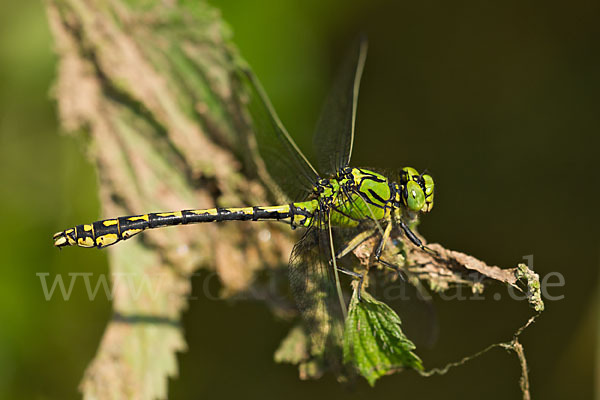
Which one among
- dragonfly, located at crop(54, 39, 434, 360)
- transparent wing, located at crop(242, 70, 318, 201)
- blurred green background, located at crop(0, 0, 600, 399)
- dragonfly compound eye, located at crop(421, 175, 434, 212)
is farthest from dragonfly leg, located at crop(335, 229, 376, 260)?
blurred green background, located at crop(0, 0, 600, 399)

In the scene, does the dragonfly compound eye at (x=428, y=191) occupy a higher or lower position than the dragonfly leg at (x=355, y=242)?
higher

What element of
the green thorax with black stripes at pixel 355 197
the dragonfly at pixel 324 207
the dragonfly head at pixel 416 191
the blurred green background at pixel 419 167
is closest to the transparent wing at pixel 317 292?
the dragonfly at pixel 324 207

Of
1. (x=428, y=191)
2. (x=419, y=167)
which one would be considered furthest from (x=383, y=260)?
(x=419, y=167)

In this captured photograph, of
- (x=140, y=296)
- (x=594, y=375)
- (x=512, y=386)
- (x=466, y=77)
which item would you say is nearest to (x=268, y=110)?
(x=140, y=296)

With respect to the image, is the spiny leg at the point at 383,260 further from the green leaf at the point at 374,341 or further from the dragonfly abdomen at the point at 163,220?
the dragonfly abdomen at the point at 163,220

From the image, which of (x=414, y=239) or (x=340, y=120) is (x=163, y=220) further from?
(x=414, y=239)

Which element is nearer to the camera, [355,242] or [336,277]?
[336,277]
